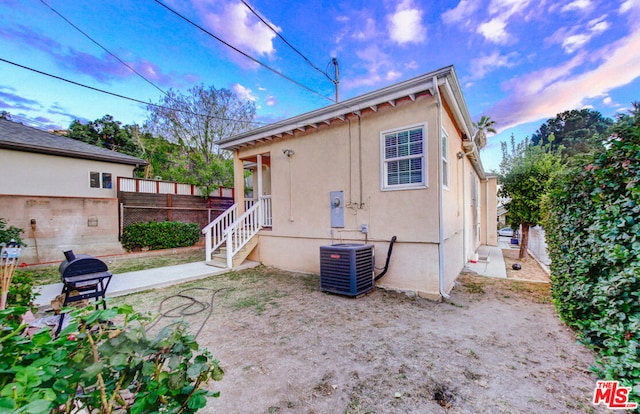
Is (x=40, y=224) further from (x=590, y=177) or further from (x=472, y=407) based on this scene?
(x=590, y=177)

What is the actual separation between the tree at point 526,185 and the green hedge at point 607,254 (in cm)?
738

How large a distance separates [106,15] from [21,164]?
326 inches

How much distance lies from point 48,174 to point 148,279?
963cm

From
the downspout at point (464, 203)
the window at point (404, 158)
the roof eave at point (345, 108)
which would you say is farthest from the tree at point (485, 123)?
the roof eave at point (345, 108)

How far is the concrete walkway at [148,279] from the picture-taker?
5180 mm

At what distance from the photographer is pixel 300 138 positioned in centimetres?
688

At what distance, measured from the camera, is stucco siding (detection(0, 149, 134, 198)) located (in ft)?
32.8

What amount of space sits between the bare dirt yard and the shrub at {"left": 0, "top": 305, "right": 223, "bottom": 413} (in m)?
1.38

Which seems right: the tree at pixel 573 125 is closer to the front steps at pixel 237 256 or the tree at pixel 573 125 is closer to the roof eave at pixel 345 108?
the roof eave at pixel 345 108

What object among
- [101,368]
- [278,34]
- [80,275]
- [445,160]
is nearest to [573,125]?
[445,160]

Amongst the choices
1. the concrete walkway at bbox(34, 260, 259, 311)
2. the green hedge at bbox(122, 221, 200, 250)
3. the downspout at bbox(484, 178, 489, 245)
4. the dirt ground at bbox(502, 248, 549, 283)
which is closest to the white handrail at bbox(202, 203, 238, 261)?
the concrete walkway at bbox(34, 260, 259, 311)

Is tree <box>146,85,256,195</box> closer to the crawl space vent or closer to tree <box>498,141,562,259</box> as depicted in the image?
the crawl space vent

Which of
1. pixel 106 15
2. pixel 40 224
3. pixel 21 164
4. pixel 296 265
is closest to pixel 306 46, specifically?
pixel 106 15

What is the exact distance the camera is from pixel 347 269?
4965 mm
